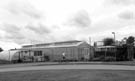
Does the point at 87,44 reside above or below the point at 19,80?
above

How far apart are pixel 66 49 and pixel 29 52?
7.40 metres

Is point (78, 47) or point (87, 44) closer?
point (78, 47)

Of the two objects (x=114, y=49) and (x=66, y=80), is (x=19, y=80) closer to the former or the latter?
(x=66, y=80)

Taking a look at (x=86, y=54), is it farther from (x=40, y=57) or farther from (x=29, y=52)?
(x=29, y=52)

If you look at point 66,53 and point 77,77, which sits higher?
point 66,53

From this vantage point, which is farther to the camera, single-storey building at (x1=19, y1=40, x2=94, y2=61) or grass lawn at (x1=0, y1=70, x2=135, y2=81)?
single-storey building at (x1=19, y1=40, x2=94, y2=61)

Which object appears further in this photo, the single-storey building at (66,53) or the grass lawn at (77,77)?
the single-storey building at (66,53)

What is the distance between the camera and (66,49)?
108ft

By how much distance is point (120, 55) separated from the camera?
28.2 meters

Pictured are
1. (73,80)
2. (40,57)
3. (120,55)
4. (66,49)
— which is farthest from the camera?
(66,49)

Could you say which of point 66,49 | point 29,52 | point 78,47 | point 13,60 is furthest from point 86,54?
point 13,60

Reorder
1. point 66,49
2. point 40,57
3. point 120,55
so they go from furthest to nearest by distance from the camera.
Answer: point 66,49, point 40,57, point 120,55

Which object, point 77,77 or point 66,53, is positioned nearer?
point 77,77

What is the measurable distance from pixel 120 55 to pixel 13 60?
19095 mm
